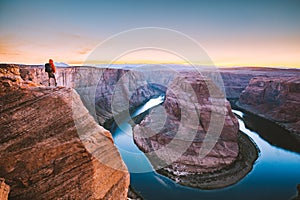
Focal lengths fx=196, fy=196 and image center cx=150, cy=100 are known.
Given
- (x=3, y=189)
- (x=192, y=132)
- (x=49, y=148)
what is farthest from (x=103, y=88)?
(x=3, y=189)

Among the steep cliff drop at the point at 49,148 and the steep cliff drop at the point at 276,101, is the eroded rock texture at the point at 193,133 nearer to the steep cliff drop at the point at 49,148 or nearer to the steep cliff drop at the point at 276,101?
the steep cliff drop at the point at 49,148

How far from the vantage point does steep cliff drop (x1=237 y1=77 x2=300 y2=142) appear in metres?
52.3

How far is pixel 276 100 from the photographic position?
6325cm

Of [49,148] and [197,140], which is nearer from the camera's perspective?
[49,148]

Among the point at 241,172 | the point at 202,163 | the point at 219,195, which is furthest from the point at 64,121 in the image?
the point at 241,172

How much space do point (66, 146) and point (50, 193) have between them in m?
1.80

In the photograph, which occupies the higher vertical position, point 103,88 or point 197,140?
point 103,88

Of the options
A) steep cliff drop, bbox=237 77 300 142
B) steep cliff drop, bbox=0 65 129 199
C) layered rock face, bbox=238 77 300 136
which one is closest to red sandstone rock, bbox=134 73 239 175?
steep cliff drop, bbox=0 65 129 199

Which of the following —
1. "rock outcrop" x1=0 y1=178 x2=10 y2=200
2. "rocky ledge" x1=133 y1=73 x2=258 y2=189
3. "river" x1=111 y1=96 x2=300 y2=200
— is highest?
"rock outcrop" x1=0 y1=178 x2=10 y2=200

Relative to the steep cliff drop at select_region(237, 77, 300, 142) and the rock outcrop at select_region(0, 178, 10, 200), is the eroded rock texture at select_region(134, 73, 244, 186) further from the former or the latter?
the steep cliff drop at select_region(237, 77, 300, 142)

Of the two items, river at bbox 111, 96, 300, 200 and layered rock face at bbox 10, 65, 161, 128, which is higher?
layered rock face at bbox 10, 65, 161, 128

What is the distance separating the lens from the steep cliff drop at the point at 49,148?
7.36m

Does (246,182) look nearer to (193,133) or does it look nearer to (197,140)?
(197,140)

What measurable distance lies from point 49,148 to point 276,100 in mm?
71455
